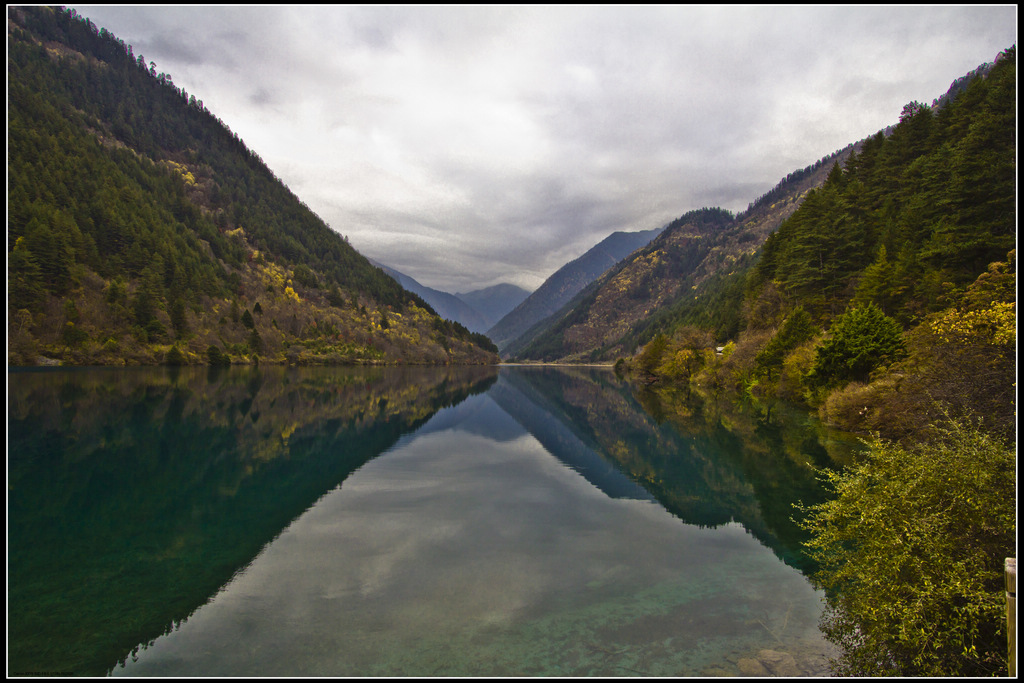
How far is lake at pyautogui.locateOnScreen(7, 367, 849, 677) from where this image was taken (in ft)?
28.0

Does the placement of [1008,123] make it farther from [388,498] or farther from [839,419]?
[388,498]

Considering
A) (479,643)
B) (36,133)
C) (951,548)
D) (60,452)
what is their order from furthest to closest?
(36,133) → (60,452) → (479,643) → (951,548)

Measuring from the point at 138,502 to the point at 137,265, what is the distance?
120 meters

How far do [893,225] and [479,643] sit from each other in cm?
5402

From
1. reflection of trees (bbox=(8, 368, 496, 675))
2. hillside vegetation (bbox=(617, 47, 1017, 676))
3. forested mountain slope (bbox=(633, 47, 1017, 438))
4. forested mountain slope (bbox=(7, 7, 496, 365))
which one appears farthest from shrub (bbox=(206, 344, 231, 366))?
forested mountain slope (bbox=(633, 47, 1017, 438))

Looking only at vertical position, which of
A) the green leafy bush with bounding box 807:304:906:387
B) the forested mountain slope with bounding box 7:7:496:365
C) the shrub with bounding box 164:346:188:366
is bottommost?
the shrub with bounding box 164:346:188:366

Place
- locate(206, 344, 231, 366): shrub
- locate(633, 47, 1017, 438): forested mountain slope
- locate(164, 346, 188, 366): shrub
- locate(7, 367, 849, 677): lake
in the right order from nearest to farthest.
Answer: locate(7, 367, 849, 677): lake
locate(633, 47, 1017, 438): forested mountain slope
locate(164, 346, 188, 366): shrub
locate(206, 344, 231, 366): shrub

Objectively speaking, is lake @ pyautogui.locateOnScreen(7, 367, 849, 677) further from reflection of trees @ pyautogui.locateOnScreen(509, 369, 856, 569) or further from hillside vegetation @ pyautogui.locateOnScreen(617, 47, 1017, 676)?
hillside vegetation @ pyautogui.locateOnScreen(617, 47, 1017, 676)

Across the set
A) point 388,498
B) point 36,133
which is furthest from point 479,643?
point 36,133

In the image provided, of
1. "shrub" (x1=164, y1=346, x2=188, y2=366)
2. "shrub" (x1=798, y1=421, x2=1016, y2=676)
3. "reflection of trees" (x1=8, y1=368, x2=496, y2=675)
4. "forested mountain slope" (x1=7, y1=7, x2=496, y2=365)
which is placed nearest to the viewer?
"shrub" (x1=798, y1=421, x2=1016, y2=676)

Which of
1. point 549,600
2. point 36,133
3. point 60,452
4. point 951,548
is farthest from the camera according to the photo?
point 36,133

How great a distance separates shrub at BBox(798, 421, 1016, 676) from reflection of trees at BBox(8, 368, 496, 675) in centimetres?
1245

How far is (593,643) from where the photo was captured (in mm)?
8883

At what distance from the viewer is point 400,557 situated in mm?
12898
